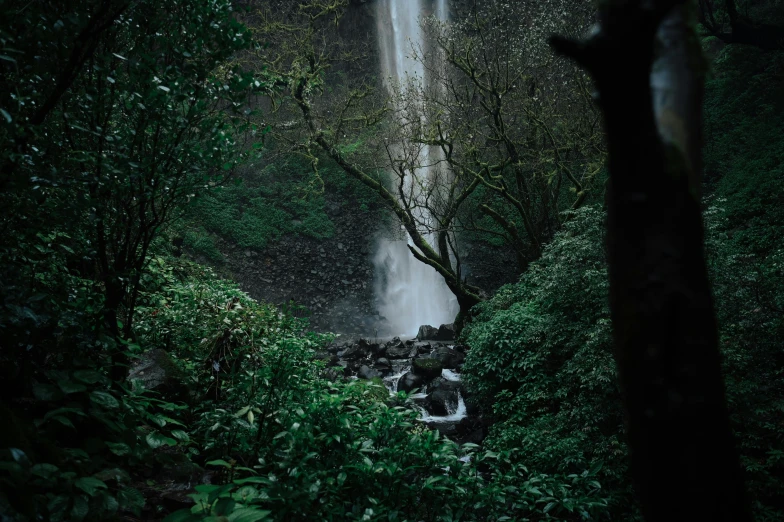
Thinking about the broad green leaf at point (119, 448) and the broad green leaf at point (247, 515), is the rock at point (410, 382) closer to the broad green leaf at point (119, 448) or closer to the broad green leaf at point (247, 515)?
the broad green leaf at point (119, 448)

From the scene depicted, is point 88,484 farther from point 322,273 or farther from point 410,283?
point 410,283

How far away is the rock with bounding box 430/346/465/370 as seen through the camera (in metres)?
12.2

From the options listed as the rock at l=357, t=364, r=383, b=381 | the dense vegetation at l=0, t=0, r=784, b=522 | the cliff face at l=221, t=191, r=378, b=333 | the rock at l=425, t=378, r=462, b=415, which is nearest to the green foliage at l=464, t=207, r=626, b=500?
the dense vegetation at l=0, t=0, r=784, b=522

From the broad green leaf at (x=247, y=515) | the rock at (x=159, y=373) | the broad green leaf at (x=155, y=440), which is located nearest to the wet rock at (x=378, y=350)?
the rock at (x=159, y=373)

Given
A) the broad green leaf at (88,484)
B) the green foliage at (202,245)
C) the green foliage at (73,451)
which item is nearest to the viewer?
the green foliage at (73,451)

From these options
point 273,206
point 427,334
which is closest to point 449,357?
point 427,334

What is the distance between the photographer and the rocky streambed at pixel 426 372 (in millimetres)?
8844

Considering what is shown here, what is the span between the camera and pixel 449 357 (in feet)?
41.0

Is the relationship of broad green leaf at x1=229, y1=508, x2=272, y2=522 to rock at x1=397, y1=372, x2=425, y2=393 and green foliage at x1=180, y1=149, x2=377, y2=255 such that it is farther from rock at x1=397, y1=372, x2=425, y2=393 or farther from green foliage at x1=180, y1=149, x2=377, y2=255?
green foliage at x1=180, y1=149, x2=377, y2=255

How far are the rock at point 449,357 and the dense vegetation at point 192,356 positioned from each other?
14.5 ft

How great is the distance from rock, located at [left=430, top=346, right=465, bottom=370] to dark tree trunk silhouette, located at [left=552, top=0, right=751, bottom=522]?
10.9 metres

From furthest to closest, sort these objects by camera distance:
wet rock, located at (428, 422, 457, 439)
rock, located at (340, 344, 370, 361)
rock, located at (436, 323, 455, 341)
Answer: rock, located at (436, 323, 455, 341) < rock, located at (340, 344, 370, 361) < wet rock, located at (428, 422, 457, 439)

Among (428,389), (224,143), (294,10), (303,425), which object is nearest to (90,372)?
(303,425)

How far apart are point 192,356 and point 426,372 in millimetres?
6667
